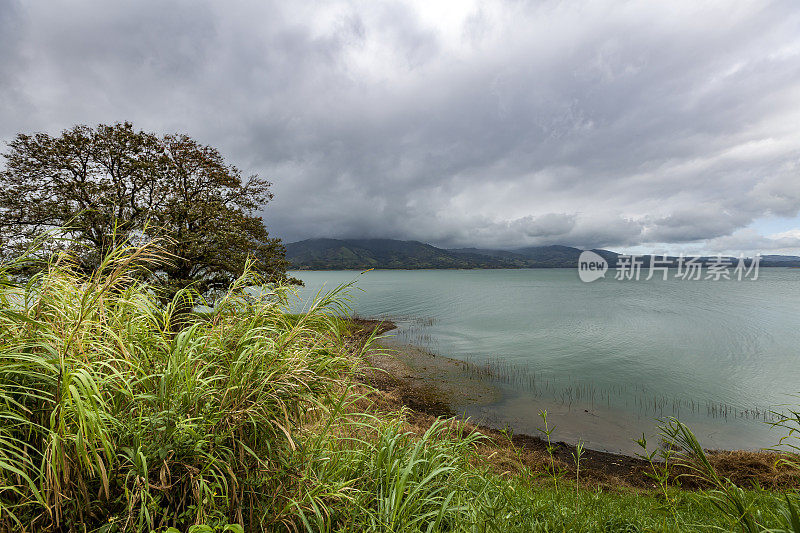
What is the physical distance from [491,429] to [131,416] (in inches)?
545

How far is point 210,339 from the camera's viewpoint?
3.30 meters

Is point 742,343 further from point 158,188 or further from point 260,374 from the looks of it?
point 158,188

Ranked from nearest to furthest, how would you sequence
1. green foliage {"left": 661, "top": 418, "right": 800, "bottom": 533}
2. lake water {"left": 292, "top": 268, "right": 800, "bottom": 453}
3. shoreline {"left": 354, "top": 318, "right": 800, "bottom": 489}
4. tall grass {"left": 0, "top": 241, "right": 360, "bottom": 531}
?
green foliage {"left": 661, "top": 418, "right": 800, "bottom": 533}, tall grass {"left": 0, "top": 241, "right": 360, "bottom": 531}, shoreline {"left": 354, "top": 318, "right": 800, "bottom": 489}, lake water {"left": 292, "top": 268, "right": 800, "bottom": 453}

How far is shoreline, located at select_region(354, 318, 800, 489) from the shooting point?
9.89 m

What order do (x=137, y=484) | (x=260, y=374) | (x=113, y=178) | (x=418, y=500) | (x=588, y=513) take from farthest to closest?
(x=113, y=178) < (x=588, y=513) < (x=418, y=500) < (x=260, y=374) < (x=137, y=484)

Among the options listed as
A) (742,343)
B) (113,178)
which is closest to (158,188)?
(113,178)

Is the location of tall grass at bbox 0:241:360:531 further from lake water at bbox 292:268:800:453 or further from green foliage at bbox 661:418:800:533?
green foliage at bbox 661:418:800:533

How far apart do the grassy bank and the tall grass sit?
0.02 metres

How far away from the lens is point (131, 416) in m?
2.57

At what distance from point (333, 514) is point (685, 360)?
31.5m

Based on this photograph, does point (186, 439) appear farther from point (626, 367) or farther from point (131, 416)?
point (626, 367)

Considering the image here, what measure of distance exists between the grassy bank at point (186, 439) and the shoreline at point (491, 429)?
1.01 meters

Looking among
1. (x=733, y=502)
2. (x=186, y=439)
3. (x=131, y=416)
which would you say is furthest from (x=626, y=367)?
(x=131, y=416)

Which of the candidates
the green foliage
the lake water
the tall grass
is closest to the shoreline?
the lake water
